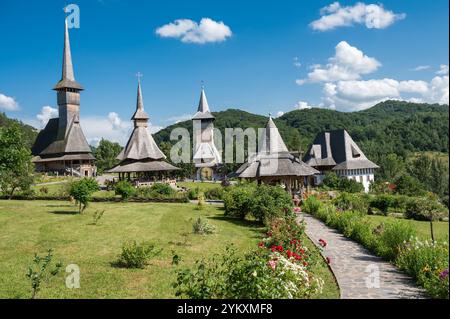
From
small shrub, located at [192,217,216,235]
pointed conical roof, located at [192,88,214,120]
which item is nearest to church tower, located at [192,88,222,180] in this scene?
pointed conical roof, located at [192,88,214,120]

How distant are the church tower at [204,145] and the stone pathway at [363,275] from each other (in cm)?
4592

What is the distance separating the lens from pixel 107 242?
46.1 ft

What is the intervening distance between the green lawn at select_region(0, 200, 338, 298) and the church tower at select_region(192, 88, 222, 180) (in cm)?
3553

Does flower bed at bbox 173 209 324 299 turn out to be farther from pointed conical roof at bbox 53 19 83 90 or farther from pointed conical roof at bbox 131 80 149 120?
pointed conical roof at bbox 53 19 83 90

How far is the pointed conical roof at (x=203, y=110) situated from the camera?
6059 centimetres

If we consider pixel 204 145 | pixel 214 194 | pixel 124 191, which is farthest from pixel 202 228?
pixel 204 145

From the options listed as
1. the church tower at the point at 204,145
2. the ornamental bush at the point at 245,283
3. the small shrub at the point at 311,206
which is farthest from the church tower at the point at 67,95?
the ornamental bush at the point at 245,283

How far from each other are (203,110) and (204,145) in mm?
5750

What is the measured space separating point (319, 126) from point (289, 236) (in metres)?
84.8

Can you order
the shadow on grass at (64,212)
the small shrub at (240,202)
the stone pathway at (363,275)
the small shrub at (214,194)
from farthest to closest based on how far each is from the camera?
1. the small shrub at (214,194)
2. the shadow on grass at (64,212)
3. the small shrub at (240,202)
4. the stone pathway at (363,275)

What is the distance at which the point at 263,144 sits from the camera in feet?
105

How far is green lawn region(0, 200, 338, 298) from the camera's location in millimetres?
8844

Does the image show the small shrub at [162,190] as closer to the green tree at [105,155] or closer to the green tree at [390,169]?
the green tree at [390,169]
